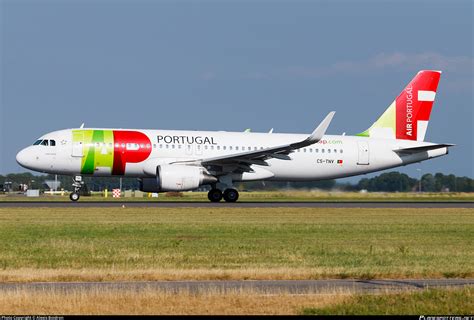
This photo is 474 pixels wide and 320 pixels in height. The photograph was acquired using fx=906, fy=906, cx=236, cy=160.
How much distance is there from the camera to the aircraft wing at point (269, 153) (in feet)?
153

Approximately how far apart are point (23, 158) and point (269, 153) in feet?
43.5

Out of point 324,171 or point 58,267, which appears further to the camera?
point 324,171

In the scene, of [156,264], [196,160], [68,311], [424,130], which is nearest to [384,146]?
[424,130]

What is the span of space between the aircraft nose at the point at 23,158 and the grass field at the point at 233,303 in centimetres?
3322

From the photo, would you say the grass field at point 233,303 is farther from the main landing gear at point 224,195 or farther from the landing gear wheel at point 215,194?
the landing gear wheel at point 215,194

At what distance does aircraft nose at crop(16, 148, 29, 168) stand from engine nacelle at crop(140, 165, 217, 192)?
724 centimetres

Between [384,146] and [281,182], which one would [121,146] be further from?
[384,146]

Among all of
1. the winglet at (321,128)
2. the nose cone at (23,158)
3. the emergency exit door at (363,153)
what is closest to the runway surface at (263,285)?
the winglet at (321,128)

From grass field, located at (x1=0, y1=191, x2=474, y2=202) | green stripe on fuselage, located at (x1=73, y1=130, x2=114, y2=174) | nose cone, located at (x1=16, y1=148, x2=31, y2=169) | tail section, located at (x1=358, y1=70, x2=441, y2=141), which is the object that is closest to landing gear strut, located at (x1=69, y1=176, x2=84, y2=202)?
green stripe on fuselage, located at (x1=73, y1=130, x2=114, y2=174)

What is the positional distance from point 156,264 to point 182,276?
242 centimetres

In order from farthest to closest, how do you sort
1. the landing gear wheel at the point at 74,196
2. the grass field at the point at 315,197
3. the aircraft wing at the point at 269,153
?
the grass field at the point at 315,197 → the landing gear wheel at the point at 74,196 → the aircraft wing at the point at 269,153

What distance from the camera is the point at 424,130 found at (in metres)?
56.6

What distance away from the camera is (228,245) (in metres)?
26.3

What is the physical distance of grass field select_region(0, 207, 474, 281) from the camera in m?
20.2
